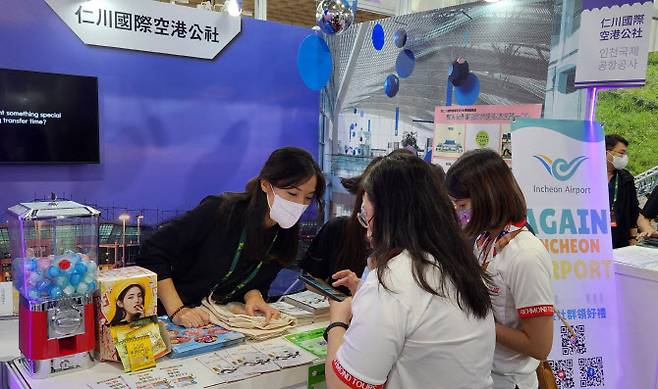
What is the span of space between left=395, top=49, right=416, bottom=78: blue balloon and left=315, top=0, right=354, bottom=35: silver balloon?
624 millimetres

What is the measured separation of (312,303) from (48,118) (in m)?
2.61

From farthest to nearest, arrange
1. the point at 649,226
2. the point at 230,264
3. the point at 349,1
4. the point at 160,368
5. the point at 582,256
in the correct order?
the point at 649,226 → the point at 349,1 → the point at 582,256 → the point at 230,264 → the point at 160,368

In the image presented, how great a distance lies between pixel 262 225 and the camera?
2.24 metres

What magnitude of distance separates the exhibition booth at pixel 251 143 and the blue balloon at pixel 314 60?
0.06ft

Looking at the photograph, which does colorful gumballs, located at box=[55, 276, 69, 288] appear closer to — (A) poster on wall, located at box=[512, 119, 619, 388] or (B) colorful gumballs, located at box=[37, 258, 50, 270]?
(B) colorful gumballs, located at box=[37, 258, 50, 270]

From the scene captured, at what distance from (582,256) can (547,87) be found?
1253 mm

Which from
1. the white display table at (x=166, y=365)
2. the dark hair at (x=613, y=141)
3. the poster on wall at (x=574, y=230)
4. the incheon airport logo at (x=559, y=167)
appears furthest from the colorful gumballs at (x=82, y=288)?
the dark hair at (x=613, y=141)

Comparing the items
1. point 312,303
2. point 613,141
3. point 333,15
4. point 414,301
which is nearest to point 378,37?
point 333,15

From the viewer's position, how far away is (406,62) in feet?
14.5

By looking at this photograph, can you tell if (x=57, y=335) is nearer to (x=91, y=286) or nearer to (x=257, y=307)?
(x=91, y=286)

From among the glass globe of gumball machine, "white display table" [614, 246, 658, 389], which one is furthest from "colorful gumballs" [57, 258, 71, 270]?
"white display table" [614, 246, 658, 389]

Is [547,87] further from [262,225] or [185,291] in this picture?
[185,291]

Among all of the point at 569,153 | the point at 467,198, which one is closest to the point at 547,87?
the point at 569,153

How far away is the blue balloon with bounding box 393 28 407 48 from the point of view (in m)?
4.45
